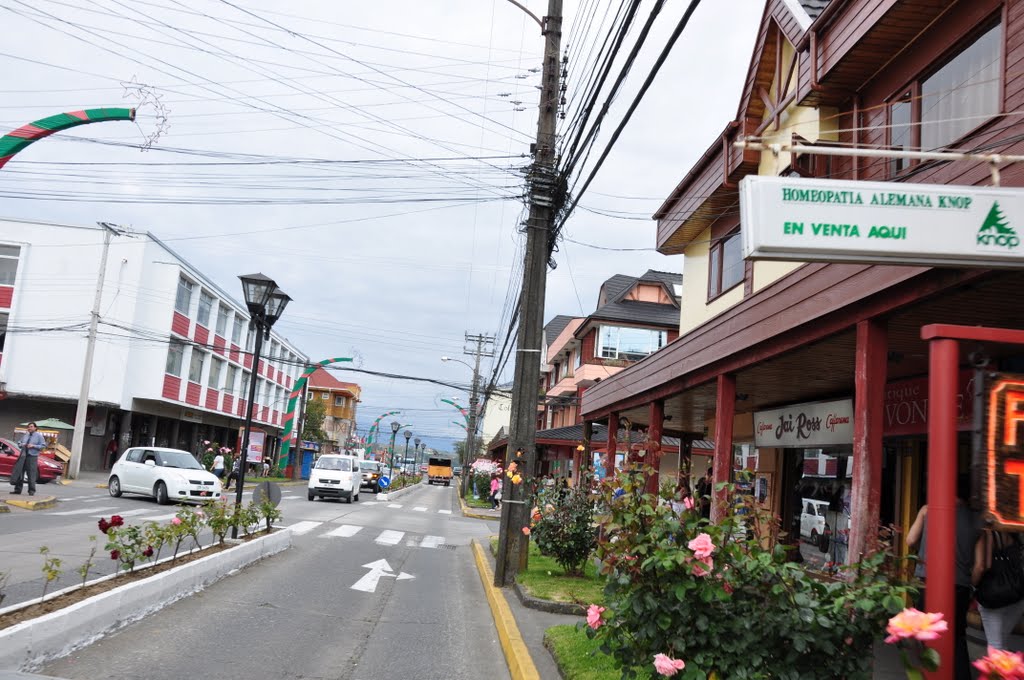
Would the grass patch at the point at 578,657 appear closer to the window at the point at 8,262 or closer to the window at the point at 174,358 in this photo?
the window at the point at 174,358

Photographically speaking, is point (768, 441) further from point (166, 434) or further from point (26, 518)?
point (166, 434)

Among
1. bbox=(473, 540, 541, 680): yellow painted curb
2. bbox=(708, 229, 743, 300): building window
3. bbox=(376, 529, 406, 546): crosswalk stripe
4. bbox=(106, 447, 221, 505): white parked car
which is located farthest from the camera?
bbox=(106, 447, 221, 505): white parked car

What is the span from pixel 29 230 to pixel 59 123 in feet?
101

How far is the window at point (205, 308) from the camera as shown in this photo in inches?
1831

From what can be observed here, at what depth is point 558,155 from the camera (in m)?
13.2

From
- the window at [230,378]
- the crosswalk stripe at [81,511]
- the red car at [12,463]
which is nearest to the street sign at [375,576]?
the crosswalk stripe at [81,511]

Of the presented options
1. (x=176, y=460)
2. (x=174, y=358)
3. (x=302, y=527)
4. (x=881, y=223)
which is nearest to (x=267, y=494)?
(x=302, y=527)

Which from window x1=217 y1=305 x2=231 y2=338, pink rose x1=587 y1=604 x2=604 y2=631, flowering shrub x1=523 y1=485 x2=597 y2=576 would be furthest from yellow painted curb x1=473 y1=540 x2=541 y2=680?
window x1=217 y1=305 x2=231 y2=338

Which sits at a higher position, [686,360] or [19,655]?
[686,360]

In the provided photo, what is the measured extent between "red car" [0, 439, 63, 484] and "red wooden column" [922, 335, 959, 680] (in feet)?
91.3

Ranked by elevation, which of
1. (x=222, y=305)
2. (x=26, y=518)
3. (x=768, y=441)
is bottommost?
(x=26, y=518)

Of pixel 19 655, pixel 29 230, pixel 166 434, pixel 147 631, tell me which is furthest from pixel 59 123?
pixel 166 434

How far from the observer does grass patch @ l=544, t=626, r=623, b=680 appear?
255 inches

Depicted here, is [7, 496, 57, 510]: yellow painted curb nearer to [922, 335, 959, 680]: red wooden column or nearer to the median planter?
the median planter
